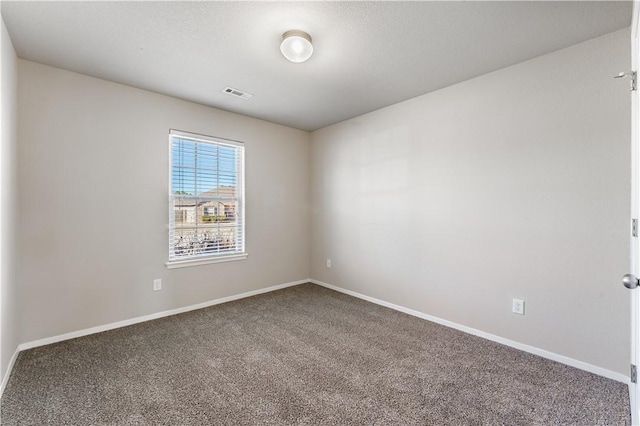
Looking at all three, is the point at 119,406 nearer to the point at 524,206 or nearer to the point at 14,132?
the point at 14,132

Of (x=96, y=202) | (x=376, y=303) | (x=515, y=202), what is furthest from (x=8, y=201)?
(x=515, y=202)

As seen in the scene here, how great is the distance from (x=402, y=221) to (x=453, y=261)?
74 cm

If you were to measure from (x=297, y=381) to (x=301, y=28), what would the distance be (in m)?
2.53

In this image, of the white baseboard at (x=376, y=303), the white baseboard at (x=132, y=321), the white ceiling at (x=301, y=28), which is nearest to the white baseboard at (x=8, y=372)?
the white baseboard at (x=376, y=303)

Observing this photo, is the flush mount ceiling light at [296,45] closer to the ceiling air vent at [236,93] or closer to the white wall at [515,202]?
the ceiling air vent at [236,93]

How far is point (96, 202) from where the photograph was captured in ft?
9.43

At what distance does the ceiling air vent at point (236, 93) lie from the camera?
3121mm

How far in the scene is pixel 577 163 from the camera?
2.27m

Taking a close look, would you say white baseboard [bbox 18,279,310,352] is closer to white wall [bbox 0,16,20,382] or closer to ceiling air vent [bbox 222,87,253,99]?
white wall [bbox 0,16,20,382]

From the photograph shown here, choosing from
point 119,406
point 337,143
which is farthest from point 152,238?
point 337,143

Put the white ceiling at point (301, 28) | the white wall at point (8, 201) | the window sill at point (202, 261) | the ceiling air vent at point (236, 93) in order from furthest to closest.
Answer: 1. the window sill at point (202, 261)
2. the ceiling air vent at point (236, 93)
3. the white wall at point (8, 201)
4. the white ceiling at point (301, 28)

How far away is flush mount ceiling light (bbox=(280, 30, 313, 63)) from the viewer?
6.88 ft

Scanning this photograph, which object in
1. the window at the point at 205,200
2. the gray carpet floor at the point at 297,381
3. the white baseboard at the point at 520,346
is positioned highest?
the window at the point at 205,200

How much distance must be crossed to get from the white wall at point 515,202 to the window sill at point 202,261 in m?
1.75
